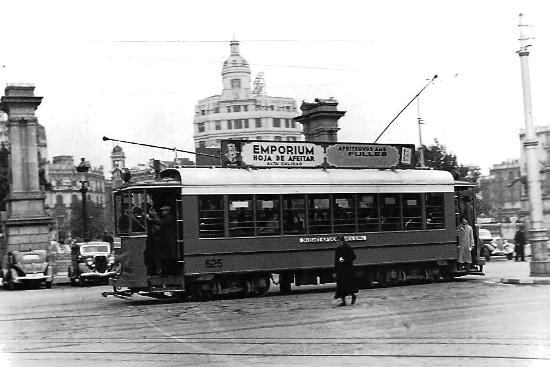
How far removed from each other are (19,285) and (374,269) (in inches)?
579

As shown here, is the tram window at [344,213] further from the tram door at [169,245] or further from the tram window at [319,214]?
the tram door at [169,245]

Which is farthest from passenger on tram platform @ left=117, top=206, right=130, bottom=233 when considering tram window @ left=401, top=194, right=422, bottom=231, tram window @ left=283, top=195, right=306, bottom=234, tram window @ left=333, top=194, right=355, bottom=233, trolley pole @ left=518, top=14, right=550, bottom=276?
trolley pole @ left=518, top=14, right=550, bottom=276

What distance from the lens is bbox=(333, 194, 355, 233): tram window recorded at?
21234mm

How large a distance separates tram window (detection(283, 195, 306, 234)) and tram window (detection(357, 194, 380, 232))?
169 cm

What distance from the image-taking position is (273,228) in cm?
2034

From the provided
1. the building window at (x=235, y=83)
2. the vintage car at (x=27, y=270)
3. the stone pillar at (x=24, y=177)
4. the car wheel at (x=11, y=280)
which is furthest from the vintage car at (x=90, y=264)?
the building window at (x=235, y=83)

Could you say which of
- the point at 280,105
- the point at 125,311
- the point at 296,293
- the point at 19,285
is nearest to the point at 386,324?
the point at 125,311

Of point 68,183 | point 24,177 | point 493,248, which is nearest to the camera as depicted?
point 24,177

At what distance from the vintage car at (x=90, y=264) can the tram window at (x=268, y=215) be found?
11992 mm

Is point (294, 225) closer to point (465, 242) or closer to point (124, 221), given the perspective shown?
point (124, 221)

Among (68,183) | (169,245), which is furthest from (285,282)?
(68,183)

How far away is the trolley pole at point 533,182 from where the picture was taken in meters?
21.4

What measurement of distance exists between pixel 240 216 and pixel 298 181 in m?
1.85

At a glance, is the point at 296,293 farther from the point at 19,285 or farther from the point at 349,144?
the point at 19,285
